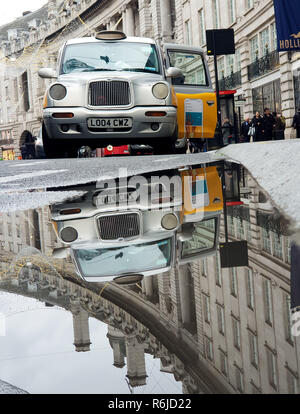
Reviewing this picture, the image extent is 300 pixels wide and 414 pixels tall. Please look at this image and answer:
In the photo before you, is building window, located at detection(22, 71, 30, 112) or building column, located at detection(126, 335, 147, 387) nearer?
building column, located at detection(126, 335, 147, 387)

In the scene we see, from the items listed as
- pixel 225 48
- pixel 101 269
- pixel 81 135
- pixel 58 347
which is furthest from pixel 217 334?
pixel 225 48

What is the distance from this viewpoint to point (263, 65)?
31.0 m

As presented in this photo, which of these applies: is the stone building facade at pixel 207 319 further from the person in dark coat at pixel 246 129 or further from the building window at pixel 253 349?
the person in dark coat at pixel 246 129

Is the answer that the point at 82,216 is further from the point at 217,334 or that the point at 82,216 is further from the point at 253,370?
the point at 253,370

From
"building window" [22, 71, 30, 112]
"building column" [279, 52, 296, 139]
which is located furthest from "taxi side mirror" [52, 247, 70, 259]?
"building window" [22, 71, 30, 112]

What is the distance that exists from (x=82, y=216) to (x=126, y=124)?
25.5 ft

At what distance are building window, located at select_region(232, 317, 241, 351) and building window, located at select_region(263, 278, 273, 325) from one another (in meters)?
0.08

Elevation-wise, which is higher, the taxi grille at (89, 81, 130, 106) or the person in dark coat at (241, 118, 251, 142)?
the taxi grille at (89, 81, 130, 106)

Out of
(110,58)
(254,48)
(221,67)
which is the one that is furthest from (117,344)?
(221,67)

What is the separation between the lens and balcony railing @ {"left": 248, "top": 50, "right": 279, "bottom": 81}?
29.1 metres

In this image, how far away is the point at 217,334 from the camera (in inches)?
62.8

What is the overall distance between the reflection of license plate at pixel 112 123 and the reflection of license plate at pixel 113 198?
21.2 feet

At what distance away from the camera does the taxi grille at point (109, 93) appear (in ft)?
37.8

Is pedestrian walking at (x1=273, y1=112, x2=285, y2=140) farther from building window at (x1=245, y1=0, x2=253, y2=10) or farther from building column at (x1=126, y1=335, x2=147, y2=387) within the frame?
building column at (x1=126, y1=335, x2=147, y2=387)
